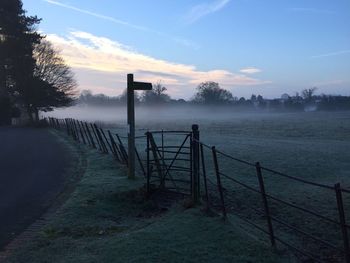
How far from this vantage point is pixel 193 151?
8.69m

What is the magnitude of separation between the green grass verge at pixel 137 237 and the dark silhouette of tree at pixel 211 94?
15005 cm

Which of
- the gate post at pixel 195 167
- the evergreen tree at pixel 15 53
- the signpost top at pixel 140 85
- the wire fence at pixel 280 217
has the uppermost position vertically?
the evergreen tree at pixel 15 53

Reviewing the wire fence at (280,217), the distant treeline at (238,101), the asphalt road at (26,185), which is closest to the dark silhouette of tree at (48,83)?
the asphalt road at (26,185)

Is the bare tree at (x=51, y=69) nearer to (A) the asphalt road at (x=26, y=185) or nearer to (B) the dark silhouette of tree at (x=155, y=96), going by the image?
(A) the asphalt road at (x=26, y=185)

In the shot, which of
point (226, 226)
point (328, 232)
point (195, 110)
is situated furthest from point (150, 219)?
point (195, 110)

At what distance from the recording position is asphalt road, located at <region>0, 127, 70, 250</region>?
843 centimetres

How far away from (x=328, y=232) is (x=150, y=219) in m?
3.21

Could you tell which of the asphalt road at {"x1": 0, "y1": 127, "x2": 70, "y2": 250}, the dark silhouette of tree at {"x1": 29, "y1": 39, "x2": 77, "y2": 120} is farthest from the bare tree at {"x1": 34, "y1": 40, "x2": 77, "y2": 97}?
the asphalt road at {"x1": 0, "y1": 127, "x2": 70, "y2": 250}

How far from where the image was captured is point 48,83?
57656 mm

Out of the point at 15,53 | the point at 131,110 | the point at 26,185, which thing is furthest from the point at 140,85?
the point at 15,53

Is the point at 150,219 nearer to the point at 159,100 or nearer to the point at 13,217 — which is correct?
the point at 13,217

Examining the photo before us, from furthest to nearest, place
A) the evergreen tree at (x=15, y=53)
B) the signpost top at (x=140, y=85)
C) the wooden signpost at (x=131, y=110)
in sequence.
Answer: the evergreen tree at (x=15, y=53) → the signpost top at (x=140, y=85) → the wooden signpost at (x=131, y=110)

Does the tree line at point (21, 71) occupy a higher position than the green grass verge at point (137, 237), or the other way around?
the tree line at point (21, 71)

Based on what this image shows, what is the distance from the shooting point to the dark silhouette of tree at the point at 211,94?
522 feet
